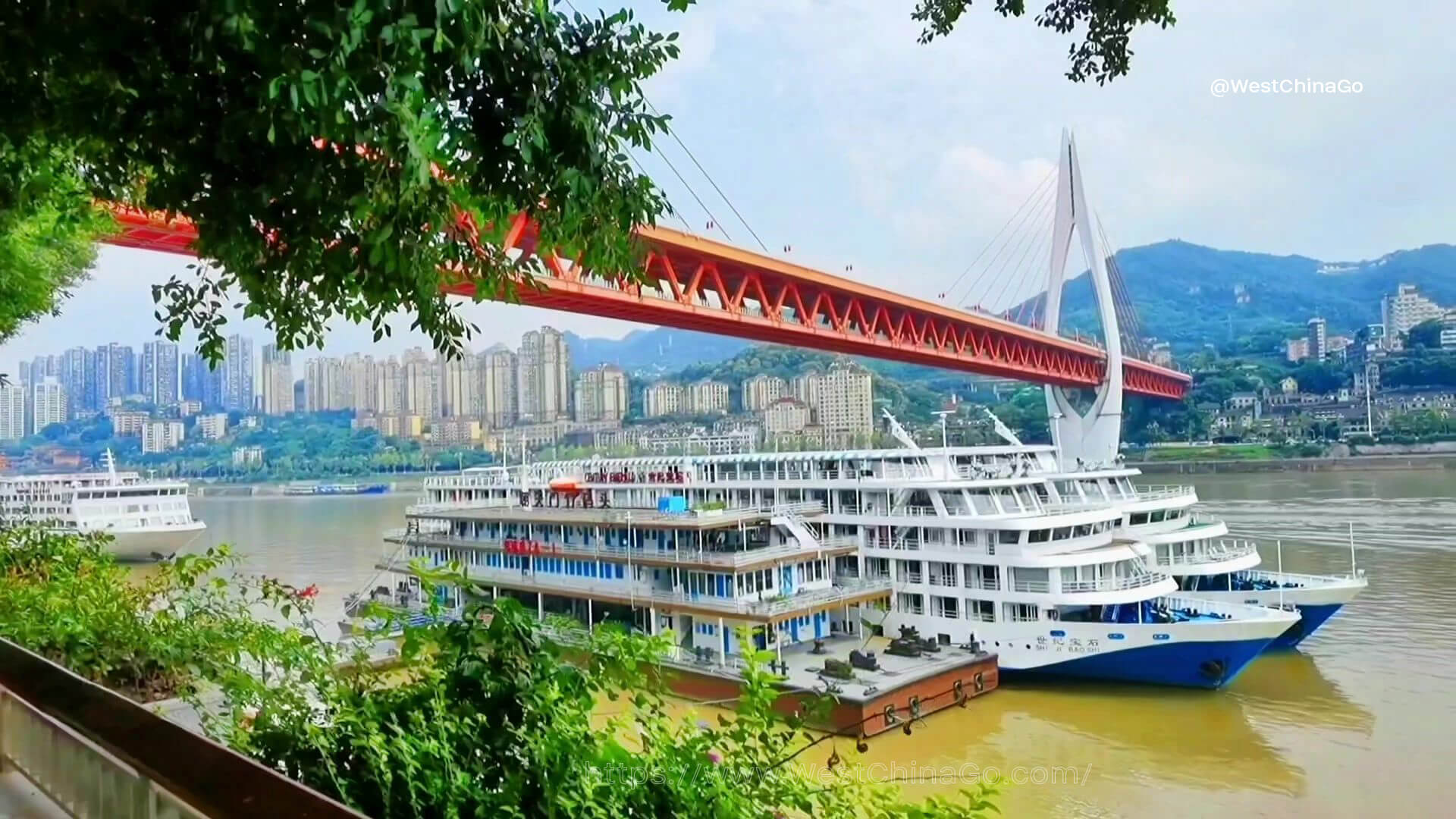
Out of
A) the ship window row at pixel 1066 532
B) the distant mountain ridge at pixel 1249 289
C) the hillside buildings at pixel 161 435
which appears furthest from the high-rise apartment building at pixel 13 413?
the distant mountain ridge at pixel 1249 289

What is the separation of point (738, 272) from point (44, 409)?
34918mm

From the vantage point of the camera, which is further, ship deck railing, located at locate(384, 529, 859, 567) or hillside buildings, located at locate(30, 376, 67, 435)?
hillside buildings, located at locate(30, 376, 67, 435)

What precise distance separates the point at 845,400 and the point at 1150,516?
1496 cm

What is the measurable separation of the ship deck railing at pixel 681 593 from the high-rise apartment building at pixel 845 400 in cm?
1498

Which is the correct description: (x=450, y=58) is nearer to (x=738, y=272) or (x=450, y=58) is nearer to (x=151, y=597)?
(x=151, y=597)

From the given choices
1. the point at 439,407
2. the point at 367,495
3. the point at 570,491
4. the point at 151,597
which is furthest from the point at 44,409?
the point at 151,597

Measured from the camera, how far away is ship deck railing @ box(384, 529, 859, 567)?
1061cm

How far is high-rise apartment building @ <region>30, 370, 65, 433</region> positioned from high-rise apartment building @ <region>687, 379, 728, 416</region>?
1014 inches

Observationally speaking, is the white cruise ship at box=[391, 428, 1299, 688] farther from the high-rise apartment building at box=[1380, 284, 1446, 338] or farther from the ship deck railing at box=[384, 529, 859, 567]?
the high-rise apartment building at box=[1380, 284, 1446, 338]

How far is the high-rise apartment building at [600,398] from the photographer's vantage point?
3538 cm

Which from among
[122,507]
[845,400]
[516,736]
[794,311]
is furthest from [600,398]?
[516,736]

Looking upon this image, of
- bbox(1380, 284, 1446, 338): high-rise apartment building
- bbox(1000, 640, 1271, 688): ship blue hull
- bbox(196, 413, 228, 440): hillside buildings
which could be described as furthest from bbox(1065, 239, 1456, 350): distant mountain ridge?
bbox(1000, 640, 1271, 688): ship blue hull

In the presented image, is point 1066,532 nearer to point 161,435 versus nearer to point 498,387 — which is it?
point 498,387

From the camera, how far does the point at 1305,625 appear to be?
38.7ft
